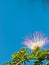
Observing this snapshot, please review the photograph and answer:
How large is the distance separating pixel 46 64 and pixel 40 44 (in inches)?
5.2

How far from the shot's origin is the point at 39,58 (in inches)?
70.3

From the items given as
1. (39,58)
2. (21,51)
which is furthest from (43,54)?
(21,51)

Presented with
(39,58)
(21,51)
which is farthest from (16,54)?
(39,58)

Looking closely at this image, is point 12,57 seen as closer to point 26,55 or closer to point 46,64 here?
point 26,55

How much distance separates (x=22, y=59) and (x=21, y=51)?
0.24 ft

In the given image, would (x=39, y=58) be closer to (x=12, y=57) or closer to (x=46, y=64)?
(x=46, y=64)

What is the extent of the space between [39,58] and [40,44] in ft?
0.28

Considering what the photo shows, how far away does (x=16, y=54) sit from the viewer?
1.84 m

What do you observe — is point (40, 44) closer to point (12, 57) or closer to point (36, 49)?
point (36, 49)

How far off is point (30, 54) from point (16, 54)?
0.11 metres

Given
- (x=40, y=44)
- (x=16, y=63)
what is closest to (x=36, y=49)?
(x=40, y=44)

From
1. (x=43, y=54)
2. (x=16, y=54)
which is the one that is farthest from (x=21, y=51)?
(x=43, y=54)

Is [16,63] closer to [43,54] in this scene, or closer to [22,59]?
[22,59]

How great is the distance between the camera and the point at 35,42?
178 centimetres
